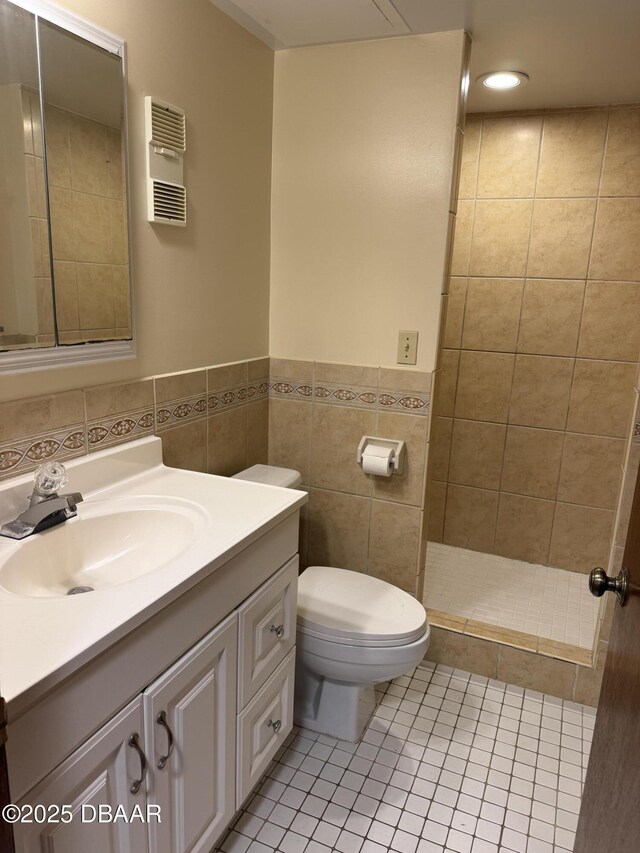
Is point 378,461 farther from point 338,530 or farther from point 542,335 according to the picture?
point 542,335

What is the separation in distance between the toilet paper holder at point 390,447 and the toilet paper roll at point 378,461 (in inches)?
0.6

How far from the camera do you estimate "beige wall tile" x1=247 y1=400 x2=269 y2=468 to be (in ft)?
7.16

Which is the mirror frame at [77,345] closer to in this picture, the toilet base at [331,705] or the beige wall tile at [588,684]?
the toilet base at [331,705]

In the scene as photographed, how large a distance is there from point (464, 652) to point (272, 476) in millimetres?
991

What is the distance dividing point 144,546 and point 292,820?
88 cm

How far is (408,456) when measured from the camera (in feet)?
6.88

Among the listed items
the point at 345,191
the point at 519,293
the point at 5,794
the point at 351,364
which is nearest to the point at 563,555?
the point at 519,293

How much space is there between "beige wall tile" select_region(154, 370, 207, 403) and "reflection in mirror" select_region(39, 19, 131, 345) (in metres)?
0.23

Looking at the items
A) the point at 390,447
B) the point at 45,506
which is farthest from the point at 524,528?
the point at 45,506

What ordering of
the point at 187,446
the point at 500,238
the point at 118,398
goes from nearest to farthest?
the point at 118,398 → the point at 187,446 → the point at 500,238

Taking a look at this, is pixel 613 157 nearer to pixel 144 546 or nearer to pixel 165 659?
pixel 144 546

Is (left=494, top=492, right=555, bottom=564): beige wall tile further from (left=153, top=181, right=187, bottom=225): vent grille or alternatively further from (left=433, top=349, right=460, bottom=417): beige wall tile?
(left=153, top=181, right=187, bottom=225): vent grille

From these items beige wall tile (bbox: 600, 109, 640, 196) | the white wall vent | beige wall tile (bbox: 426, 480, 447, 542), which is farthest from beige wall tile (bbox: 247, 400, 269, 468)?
beige wall tile (bbox: 600, 109, 640, 196)

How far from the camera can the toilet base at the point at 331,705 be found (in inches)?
73.8
